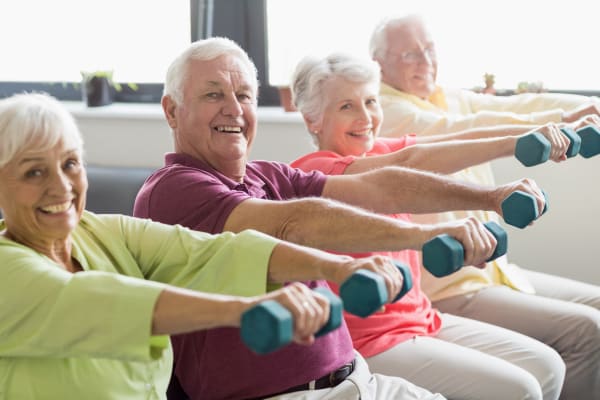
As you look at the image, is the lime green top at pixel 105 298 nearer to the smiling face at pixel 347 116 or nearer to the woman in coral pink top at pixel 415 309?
the woman in coral pink top at pixel 415 309

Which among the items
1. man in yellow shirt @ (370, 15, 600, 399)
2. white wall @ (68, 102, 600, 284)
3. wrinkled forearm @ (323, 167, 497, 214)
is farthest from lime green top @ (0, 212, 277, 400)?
white wall @ (68, 102, 600, 284)

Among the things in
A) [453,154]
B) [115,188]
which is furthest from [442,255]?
[115,188]

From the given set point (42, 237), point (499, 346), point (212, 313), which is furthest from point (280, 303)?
point (499, 346)

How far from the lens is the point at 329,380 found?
5.67 feet

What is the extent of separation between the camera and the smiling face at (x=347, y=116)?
2.37m

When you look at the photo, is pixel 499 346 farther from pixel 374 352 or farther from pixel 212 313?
pixel 212 313

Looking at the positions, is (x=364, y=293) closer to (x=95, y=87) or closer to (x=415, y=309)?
(x=415, y=309)

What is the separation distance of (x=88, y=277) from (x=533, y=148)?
1.02 m

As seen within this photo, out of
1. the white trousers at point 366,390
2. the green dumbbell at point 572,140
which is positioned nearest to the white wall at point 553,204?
the green dumbbell at point 572,140

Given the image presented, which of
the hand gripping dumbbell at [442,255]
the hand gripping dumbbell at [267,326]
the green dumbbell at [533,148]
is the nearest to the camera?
the hand gripping dumbbell at [267,326]

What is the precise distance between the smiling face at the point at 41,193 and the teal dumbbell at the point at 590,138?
1.21 m

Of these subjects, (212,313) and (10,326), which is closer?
(212,313)

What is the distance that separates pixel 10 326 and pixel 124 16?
9.46 ft

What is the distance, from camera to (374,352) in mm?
2070
